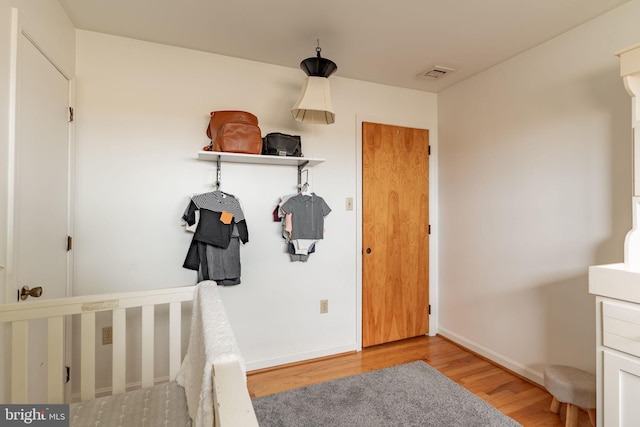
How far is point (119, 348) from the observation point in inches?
51.4

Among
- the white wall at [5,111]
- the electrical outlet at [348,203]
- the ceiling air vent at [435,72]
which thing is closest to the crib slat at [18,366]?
the white wall at [5,111]

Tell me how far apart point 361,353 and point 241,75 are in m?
2.51

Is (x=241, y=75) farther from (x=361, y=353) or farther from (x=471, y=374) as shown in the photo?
(x=471, y=374)

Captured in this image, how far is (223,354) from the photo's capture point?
0.79m

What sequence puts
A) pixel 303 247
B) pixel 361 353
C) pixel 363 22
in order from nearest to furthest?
pixel 363 22 → pixel 303 247 → pixel 361 353

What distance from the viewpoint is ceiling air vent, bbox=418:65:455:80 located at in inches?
102

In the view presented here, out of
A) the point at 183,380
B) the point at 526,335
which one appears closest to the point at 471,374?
the point at 526,335

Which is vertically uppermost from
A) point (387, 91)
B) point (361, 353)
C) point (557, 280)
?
point (387, 91)

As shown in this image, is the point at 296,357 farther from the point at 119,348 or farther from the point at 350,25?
the point at 350,25

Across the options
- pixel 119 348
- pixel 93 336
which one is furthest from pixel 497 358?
pixel 93 336

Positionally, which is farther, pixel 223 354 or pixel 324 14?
pixel 324 14

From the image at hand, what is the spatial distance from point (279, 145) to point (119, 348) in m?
1.55

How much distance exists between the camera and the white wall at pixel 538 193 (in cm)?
185

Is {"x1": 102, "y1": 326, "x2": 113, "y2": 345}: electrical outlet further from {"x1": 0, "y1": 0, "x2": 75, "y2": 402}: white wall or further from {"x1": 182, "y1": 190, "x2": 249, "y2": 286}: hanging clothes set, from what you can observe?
{"x1": 0, "y1": 0, "x2": 75, "y2": 402}: white wall
